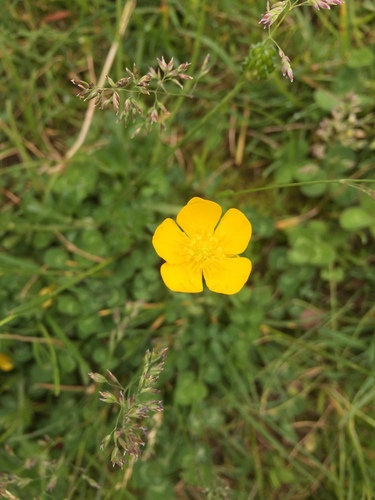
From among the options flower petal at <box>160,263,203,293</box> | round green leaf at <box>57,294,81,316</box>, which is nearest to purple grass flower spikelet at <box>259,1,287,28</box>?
flower petal at <box>160,263,203,293</box>

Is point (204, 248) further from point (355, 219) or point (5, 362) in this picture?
point (5, 362)

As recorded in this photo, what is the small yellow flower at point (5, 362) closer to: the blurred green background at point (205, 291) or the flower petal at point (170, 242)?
the blurred green background at point (205, 291)

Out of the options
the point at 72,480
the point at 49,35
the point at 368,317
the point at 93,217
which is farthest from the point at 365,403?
the point at 49,35

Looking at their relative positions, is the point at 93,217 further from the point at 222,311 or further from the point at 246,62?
the point at 246,62

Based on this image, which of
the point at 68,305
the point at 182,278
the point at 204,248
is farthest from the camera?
the point at 68,305

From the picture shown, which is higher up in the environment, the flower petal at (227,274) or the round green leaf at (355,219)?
the flower petal at (227,274)

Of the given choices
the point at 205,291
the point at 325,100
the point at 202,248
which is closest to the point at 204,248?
the point at 202,248

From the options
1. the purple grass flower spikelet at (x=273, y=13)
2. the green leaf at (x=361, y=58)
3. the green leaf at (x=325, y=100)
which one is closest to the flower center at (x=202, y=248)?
the purple grass flower spikelet at (x=273, y=13)
